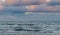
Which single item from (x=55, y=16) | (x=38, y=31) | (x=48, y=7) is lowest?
(x=38, y=31)

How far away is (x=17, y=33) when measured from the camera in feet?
10.0

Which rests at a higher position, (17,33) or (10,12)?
(10,12)

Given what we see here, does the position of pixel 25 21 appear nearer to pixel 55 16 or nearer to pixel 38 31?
pixel 38 31

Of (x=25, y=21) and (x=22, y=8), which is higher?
(x=22, y=8)

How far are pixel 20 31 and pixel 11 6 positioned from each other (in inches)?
23.0

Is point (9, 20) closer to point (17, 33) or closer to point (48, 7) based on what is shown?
point (17, 33)

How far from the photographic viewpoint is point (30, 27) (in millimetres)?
3002

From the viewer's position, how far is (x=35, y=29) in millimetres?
3012

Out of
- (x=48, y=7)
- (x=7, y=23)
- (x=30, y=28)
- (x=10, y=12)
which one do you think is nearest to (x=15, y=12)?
(x=10, y=12)

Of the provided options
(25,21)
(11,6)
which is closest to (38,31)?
(25,21)

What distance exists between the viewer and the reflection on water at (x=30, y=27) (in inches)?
117

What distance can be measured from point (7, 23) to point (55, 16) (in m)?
1.05

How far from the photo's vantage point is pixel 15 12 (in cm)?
308

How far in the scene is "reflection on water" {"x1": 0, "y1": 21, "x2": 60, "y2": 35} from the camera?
9.74 feet
